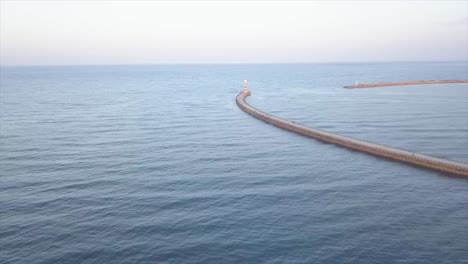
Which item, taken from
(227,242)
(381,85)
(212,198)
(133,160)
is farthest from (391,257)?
(381,85)

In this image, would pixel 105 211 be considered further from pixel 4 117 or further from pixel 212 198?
pixel 4 117

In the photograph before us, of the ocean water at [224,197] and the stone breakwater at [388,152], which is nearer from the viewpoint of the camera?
the ocean water at [224,197]

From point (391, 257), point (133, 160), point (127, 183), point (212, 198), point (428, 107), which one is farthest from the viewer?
point (428, 107)

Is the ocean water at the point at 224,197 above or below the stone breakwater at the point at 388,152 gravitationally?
below

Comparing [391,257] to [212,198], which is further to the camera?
[212,198]

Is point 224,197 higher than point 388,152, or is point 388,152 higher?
point 388,152

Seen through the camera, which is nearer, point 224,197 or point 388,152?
point 224,197

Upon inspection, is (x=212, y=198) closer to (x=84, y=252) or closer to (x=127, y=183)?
(x=127, y=183)

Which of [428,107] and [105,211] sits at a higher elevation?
[428,107]

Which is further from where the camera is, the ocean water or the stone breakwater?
the stone breakwater

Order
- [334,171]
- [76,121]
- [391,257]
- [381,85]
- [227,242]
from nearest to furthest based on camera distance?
[391,257]
[227,242]
[334,171]
[76,121]
[381,85]

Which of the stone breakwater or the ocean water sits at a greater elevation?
the stone breakwater
